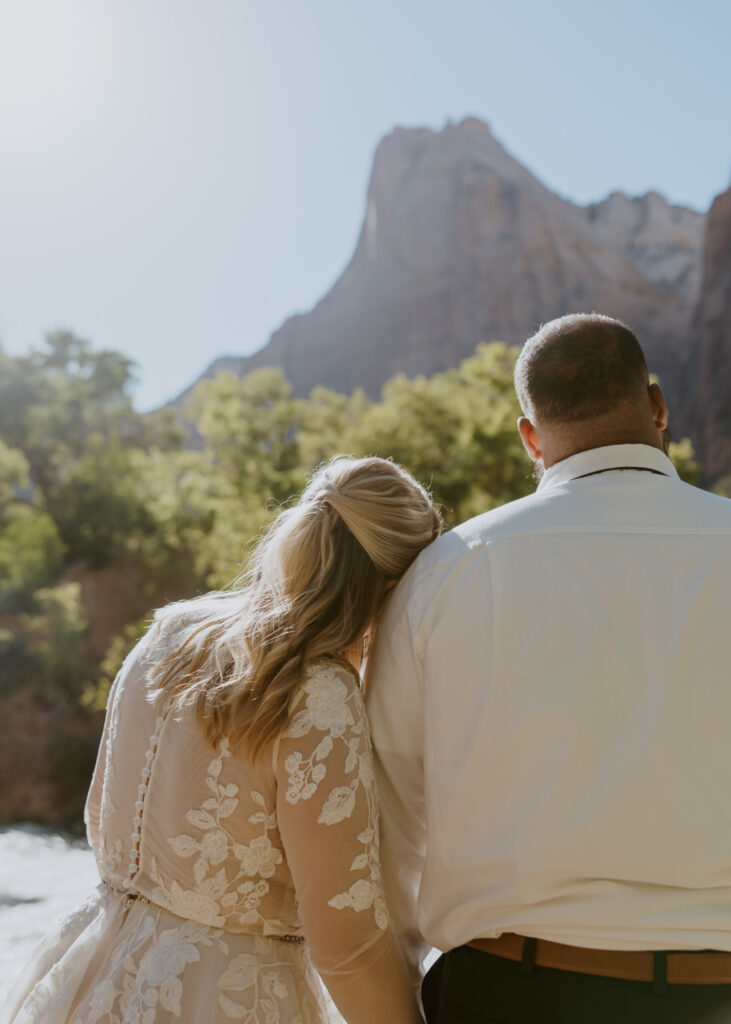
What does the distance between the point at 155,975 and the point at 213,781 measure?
1.47ft

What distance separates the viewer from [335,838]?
6.16ft

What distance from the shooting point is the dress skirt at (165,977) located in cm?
190

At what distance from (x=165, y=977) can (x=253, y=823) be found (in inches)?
15.2

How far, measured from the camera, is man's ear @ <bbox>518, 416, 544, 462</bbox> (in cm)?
225

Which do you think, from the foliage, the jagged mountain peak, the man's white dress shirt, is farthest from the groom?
the jagged mountain peak

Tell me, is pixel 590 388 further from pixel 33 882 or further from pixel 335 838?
pixel 33 882

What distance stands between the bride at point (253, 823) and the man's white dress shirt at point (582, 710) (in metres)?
0.18

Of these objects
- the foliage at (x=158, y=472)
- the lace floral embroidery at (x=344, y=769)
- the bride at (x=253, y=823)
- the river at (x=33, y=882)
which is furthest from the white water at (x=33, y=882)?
the lace floral embroidery at (x=344, y=769)

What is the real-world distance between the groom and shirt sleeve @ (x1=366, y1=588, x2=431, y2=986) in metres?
0.01

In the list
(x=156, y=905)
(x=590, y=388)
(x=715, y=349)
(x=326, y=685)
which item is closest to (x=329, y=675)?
(x=326, y=685)

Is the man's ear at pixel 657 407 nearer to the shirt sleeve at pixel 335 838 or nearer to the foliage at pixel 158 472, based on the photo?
the shirt sleeve at pixel 335 838

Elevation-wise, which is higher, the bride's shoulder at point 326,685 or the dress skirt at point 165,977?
the bride's shoulder at point 326,685

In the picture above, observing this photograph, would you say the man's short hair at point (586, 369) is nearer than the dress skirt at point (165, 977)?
No

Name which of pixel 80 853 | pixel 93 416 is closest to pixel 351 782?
pixel 80 853
